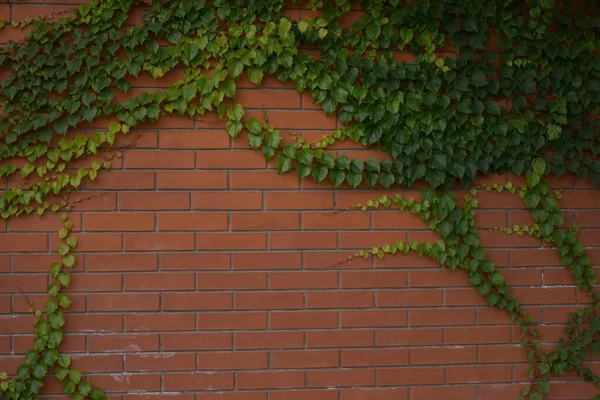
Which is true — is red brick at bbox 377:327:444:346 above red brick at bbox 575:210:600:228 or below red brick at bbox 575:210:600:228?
below

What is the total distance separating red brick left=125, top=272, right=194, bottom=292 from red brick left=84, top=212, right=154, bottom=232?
8.2 inches

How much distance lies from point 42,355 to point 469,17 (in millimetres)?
2405

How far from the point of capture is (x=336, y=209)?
262 centimetres

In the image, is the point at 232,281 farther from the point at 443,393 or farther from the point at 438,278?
the point at 443,393

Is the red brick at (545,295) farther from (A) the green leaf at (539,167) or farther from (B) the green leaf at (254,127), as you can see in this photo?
(B) the green leaf at (254,127)

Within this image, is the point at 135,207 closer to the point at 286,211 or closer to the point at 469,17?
the point at 286,211

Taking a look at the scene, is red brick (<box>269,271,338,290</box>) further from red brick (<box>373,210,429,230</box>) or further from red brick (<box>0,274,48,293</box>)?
red brick (<box>0,274,48,293</box>)

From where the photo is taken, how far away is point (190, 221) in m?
2.55

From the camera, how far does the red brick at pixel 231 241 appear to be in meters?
2.56

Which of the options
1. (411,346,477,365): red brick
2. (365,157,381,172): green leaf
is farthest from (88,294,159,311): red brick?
(411,346,477,365): red brick

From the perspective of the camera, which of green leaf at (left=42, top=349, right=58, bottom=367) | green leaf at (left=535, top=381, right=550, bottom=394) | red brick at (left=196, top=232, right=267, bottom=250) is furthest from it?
Answer: green leaf at (left=535, top=381, right=550, bottom=394)

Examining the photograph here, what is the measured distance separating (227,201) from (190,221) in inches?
7.3

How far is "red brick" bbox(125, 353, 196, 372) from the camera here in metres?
2.54

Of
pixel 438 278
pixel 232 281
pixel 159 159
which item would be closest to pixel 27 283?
pixel 159 159
